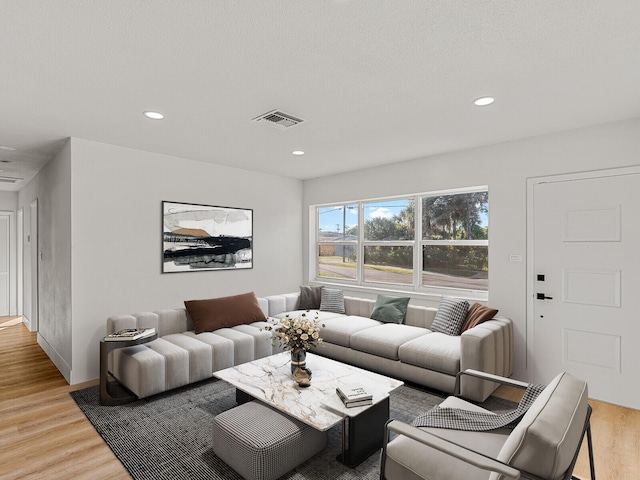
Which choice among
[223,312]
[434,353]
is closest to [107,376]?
[223,312]

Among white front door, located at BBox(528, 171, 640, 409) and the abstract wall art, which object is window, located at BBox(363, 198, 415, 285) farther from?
the abstract wall art

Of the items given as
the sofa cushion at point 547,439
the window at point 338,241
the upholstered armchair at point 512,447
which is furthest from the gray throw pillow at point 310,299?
the sofa cushion at point 547,439

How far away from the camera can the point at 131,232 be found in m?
4.04

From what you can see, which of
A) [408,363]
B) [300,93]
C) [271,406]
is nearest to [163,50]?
[300,93]

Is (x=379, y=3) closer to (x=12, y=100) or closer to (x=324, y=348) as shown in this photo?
(x=12, y=100)

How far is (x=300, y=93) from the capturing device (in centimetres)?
257

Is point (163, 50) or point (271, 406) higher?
point (163, 50)

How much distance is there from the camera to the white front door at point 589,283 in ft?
10.1

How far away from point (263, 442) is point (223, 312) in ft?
7.38

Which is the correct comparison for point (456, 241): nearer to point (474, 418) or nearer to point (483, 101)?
point (483, 101)

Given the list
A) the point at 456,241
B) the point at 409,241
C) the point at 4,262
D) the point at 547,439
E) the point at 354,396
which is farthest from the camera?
the point at 4,262

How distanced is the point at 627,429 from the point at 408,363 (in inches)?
66.5

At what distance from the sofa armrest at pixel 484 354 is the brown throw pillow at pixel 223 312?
243 cm

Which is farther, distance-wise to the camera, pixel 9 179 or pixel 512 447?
pixel 9 179
